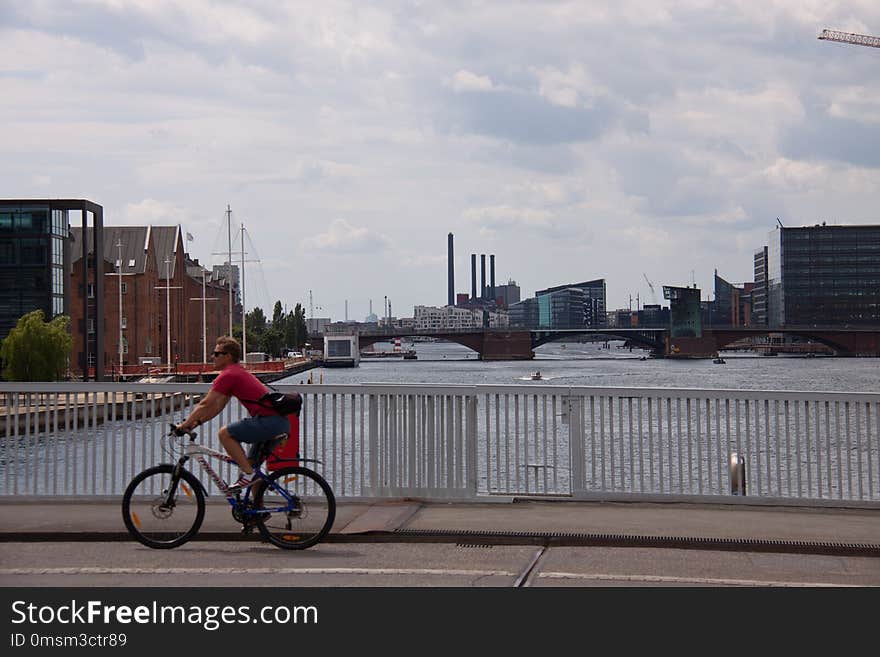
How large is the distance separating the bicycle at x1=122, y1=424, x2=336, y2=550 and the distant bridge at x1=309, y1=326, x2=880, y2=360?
11949cm

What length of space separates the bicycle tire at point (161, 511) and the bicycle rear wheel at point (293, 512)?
1.72ft

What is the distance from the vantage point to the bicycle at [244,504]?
27.7ft

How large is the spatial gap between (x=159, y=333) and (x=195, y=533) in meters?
116

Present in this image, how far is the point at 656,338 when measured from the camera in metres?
160

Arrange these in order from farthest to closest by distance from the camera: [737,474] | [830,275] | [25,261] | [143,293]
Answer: [830,275], [143,293], [25,261], [737,474]

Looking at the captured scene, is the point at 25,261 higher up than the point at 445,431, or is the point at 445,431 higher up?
the point at 25,261

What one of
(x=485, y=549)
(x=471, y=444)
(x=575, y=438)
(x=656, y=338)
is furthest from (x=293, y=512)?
(x=656, y=338)

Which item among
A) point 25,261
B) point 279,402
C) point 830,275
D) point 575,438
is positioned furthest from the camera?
point 830,275

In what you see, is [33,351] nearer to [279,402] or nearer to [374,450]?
[374,450]

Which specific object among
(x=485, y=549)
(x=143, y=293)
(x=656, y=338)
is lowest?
(x=485, y=549)

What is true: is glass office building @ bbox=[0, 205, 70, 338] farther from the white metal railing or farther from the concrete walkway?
the concrete walkway

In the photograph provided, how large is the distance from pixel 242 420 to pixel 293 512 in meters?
0.84
